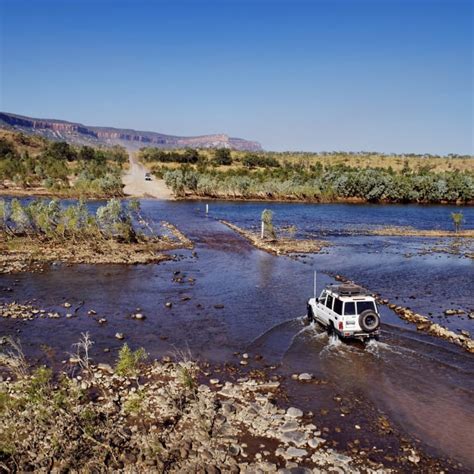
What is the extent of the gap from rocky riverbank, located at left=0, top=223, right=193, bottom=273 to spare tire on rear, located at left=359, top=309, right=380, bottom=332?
72.7 feet

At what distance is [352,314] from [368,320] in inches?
27.5

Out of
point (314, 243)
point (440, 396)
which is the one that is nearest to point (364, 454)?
point (440, 396)

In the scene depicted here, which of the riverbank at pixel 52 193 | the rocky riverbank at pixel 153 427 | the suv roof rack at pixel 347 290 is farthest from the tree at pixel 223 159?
the rocky riverbank at pixel 153 427

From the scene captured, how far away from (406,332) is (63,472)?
55.7 ft

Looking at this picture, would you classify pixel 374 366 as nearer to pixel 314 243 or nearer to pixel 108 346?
pixel 108 346

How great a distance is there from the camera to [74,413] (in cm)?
1423

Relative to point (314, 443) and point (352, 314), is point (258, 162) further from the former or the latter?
point (314, 443)

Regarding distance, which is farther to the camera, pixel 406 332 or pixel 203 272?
pixel 203 272

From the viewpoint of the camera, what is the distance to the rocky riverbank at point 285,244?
151ft

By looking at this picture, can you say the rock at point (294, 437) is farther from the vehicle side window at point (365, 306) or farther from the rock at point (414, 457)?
the vehicle side window at point (365, 306)

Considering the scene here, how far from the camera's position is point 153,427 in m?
14.1

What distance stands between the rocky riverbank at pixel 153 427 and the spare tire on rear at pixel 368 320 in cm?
520

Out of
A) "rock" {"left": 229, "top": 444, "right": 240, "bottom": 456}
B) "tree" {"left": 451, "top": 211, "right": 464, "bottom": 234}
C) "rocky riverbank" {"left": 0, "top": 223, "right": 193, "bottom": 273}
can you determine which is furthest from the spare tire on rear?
"tree" {"left": 451, "top": 211, "right": 464, "bottom": 234}

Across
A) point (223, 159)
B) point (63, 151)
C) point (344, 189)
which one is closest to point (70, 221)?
point (344, 189)
